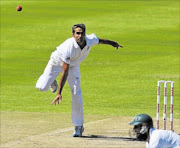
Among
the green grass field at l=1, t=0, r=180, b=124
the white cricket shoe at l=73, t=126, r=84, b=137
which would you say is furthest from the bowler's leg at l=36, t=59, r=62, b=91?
the green grass field at l=1, t=0, r=180, b=124

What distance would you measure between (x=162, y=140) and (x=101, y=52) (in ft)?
57.6

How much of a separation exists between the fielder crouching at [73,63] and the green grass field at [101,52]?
3065 millimetres

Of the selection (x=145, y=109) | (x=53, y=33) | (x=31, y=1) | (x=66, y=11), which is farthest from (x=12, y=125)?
(x=31, y=1)

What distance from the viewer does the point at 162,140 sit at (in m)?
7.13

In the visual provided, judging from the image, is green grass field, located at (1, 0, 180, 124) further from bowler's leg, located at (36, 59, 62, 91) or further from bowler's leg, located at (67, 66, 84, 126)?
bowler's leg, located at (36, 59, 62, 91)

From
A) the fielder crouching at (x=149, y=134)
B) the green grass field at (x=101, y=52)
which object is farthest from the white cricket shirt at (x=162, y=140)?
the green grass field at (x=101, y=52)

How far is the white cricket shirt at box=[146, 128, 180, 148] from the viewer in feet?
23.1

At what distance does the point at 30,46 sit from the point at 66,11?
8.65 metres

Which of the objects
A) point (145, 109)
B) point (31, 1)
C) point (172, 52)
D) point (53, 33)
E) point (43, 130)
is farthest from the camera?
point (31, 1)

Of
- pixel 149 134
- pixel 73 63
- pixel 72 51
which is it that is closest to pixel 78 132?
pixel 73 63

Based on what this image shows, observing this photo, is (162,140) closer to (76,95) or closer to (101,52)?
(76,95)

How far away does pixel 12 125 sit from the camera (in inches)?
532

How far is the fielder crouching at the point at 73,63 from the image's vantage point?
37.3 ft

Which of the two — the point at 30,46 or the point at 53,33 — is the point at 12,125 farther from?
the point at 53,33
